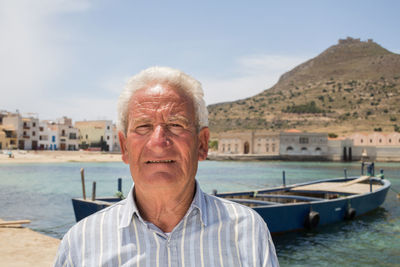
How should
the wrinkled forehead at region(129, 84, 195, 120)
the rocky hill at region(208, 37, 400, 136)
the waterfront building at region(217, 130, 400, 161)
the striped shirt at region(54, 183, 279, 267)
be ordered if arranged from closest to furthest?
1. the striped shirt at region(54, 183, 279, 267)
2. the wrinkled forehead at region(129, 84, 195, 120)
3. the waterfront building at region(217, 130, 400, 161)
4. the rocky hill at region(208, 37, 400, 136)

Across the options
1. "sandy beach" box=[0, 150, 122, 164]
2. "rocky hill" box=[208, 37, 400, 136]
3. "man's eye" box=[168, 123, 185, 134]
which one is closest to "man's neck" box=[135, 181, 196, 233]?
"man's eye" box=[168, 123, 185, 134]

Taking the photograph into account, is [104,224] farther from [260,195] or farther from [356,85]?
[356,85]

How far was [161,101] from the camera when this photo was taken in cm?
155

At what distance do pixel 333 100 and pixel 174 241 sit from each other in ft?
407

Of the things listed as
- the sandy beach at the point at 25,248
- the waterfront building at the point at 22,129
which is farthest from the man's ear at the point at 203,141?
the waterfront building at the point at 22,129

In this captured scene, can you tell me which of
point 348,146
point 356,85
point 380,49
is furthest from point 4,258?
point 380,49

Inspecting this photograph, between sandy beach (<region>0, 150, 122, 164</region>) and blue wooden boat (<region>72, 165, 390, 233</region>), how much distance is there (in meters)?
46.8

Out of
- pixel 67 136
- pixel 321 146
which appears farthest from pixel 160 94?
pixel 321 146

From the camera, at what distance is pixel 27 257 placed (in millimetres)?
7273

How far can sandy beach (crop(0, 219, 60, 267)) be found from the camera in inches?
276

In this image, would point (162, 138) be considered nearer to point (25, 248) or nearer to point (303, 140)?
point (25, 248)

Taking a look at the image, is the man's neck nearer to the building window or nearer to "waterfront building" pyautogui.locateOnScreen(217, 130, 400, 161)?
"waterfront building" pyautogui.locateOnScreen(217, 130, 400, 161)

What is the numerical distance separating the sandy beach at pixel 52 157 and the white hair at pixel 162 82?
189 feet

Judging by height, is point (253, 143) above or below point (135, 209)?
below
